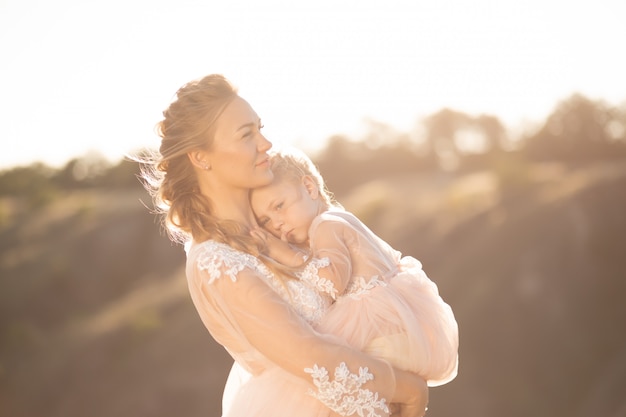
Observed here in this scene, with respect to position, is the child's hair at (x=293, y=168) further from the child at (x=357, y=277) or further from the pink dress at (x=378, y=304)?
the pink dress at (x=378, y=304)

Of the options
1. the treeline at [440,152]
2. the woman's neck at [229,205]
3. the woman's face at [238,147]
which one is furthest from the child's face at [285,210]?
the treeline at [440,152]

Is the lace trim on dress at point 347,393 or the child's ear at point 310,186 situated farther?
the child's ear at point 310,186

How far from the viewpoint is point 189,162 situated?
351 centimetres

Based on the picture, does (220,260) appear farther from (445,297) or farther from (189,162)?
(445,297)

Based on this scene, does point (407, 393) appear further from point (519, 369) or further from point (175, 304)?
point (175, 304)

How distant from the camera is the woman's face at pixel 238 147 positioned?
11.1 feet

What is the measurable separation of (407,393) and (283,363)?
1.90 feet

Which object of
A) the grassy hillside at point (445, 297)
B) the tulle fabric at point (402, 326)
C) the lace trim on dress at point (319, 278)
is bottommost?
the tulle fabric at point (402, 326)

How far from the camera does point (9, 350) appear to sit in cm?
2603

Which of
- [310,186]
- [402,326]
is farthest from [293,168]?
[402,326]

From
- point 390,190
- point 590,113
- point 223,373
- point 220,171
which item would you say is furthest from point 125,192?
point 220,171

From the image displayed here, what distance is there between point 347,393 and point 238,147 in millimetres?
1149

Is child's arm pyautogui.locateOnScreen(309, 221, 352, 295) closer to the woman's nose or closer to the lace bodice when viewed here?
the lace bodice

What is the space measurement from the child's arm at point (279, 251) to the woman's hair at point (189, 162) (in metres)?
0.06
